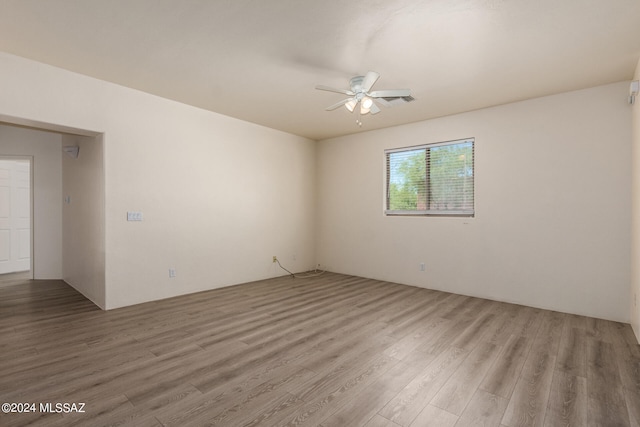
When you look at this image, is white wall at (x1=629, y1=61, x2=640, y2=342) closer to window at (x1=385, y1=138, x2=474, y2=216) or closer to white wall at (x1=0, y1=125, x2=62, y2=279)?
window at (x1=385, y1=138, x2=474, y2=216)

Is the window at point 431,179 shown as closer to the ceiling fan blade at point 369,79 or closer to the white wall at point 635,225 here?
the white wall at point 635,225

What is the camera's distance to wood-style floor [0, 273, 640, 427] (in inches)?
72.7

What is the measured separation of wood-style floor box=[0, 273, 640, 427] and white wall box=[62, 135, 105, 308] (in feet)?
Answer: 1.51

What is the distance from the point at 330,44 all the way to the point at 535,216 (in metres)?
3.35

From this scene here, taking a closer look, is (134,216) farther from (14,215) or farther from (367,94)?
(14,215)

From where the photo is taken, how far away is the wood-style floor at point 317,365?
1.85 meters

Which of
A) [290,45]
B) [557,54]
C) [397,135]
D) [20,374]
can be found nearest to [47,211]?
[20,374]

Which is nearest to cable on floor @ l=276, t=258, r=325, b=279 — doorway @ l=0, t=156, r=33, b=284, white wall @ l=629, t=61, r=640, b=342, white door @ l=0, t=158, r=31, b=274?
white wall @ l=629, t=61, r=640, b=342

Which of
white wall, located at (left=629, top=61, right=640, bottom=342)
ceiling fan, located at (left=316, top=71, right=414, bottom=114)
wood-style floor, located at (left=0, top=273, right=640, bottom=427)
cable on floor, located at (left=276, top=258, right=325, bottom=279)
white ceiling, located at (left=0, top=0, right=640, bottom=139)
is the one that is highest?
white ceiling, located at (left=0, top=0, right=640, bottom=139)

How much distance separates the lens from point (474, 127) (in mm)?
4488

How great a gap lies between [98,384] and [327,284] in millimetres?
3508

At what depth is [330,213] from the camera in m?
6.30

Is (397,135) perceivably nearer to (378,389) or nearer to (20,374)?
(378,389)

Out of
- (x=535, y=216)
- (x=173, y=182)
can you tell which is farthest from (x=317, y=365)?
(x=535, y=216)
